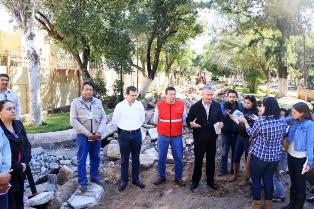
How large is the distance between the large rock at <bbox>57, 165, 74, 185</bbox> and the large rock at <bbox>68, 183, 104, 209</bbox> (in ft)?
2.56

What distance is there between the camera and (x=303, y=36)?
22641 millimetres

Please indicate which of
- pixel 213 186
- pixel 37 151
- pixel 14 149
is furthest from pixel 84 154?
pixel 37 151

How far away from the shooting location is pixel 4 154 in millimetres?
3717

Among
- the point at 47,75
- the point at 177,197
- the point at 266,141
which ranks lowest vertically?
the point at 177,197

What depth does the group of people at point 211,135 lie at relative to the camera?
468 cm

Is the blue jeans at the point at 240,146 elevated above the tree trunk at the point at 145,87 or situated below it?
below

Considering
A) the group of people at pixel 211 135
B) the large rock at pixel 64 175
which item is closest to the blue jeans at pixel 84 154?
the group of people at pixel 211 135

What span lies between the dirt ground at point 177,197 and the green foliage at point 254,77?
2684 centimetres

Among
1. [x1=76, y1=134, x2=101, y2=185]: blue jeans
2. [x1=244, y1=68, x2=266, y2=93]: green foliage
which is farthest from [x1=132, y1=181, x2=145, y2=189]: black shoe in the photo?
[x1=244, y1=68, x2=266, y2=93]: green foliage

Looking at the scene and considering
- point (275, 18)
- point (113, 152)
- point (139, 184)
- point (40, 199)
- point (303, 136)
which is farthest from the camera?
point (275, 18)

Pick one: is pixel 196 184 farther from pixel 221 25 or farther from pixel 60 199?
pixel 221 25

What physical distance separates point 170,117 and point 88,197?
1.93m

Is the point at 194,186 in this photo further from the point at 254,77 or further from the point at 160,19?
the point at 254,77

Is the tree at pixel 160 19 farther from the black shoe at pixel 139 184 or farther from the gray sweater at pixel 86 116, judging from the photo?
the black shoe at pixel 139 184
